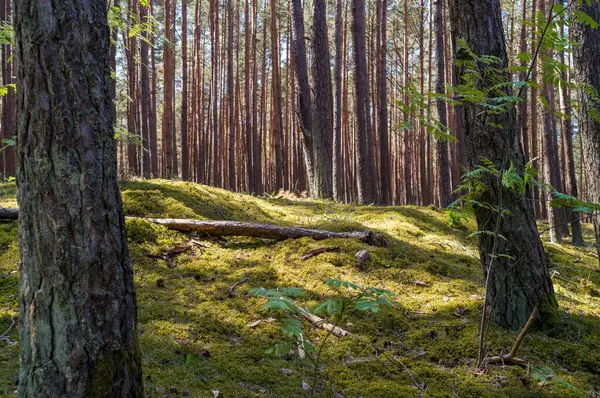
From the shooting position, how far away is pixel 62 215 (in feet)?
5.36

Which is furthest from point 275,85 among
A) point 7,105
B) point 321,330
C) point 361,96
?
point 321,330

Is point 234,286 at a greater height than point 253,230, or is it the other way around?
point 253,230

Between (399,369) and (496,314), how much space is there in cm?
107

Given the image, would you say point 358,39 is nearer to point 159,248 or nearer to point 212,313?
point 159,248

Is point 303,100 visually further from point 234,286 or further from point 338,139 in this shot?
point 234,286

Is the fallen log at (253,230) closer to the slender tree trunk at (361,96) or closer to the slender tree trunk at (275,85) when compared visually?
the slender tree trunk at (361,96)

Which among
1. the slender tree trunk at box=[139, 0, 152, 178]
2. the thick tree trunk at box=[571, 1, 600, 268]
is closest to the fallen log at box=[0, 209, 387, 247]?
the thick tree trunk at box=[571, 1, 600, 268]

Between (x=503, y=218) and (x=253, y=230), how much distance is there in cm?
269

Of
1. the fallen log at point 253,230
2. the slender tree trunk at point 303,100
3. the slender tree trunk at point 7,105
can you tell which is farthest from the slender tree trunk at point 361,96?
the slender tree trunk at point 7,105

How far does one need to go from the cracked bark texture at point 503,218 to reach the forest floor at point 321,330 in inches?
7.6

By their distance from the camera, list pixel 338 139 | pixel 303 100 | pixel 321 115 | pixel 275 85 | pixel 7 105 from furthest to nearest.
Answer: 1. pixel 275 85
2. pixel 7 105
3. pixel 338 139
4. pixel 303 100
5. pixel 321 115

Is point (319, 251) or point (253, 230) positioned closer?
point (319, 251)

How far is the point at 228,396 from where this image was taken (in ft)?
7.57

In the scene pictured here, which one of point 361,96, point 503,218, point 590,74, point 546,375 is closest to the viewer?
point 546,375
